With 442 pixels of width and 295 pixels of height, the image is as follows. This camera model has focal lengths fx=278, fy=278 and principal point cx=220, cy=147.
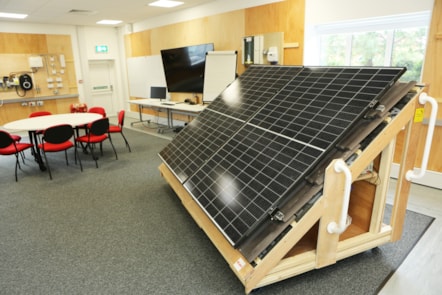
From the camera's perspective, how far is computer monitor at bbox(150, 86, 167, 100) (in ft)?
24.7

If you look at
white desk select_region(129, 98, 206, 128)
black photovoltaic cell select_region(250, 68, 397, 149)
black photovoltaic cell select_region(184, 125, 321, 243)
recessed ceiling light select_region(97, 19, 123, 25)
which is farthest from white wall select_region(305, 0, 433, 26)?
recessed ceiling light select_region(97, 19, 123, 25)

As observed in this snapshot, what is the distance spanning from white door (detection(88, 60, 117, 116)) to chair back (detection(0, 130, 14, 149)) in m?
4.96

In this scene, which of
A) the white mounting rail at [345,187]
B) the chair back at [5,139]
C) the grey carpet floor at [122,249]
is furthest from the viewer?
the chair back at [5,139]

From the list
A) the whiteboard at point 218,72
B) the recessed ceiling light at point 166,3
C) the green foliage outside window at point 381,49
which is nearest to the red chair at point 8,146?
the whiteboard at point 218,72

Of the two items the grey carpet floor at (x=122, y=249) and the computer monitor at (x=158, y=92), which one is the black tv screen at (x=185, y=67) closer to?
the computer monitor at (x=158, y=92)

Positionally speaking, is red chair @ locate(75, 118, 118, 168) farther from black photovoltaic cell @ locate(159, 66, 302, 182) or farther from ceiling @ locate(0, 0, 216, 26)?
ceiling @ locate(0, 0, 216, 26)

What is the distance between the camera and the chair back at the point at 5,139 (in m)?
4.00

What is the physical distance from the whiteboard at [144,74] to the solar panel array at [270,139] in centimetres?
533

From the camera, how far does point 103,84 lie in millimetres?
9320

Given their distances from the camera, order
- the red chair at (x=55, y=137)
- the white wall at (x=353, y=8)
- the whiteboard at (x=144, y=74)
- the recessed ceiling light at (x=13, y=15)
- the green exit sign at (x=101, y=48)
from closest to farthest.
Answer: the white wall at (x=353, y=8) < the red chair at (x=55, y=137) < the recessed ceiling light at (x=13, y=15) < the whiteboard at (x=144, y=74) < the green exit sign at (x=101, y=48)

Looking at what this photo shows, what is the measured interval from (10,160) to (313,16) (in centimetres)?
589

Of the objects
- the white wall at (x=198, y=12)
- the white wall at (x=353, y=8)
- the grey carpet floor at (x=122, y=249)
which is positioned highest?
the white wall at (x=198, y=12)

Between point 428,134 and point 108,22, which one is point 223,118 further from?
point 108,22

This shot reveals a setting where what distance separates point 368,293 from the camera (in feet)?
6.36
